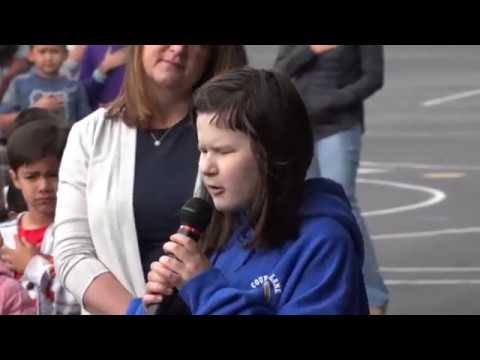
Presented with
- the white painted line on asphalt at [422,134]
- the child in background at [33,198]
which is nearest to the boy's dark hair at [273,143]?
the child in background at [33,198]

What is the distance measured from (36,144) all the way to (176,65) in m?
1.74

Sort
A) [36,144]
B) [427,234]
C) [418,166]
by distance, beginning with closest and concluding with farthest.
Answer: [36,144] < [427,234] < [418,166]

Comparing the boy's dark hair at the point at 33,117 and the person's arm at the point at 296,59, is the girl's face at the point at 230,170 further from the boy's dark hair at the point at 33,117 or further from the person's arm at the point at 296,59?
the person's arm at the point at 296,59

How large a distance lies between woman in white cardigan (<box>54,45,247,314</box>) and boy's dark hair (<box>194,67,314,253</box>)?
2.49ft

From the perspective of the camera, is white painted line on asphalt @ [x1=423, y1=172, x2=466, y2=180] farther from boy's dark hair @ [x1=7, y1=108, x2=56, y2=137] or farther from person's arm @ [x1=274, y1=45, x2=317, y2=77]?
boy's dark hair @ [x1=7, y1=108, x2=56, y2=137]

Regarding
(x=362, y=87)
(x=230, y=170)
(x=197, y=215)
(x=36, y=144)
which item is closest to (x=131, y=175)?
(x=197, y=215)

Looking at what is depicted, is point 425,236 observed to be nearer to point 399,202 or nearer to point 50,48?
point 399,202

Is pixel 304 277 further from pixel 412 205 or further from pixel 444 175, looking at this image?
pixel 444 175

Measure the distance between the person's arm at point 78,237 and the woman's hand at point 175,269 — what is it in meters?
0.86

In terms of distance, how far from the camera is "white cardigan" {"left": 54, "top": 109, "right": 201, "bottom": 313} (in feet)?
15.0

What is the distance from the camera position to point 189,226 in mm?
3811

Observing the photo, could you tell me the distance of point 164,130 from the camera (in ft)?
15.4
